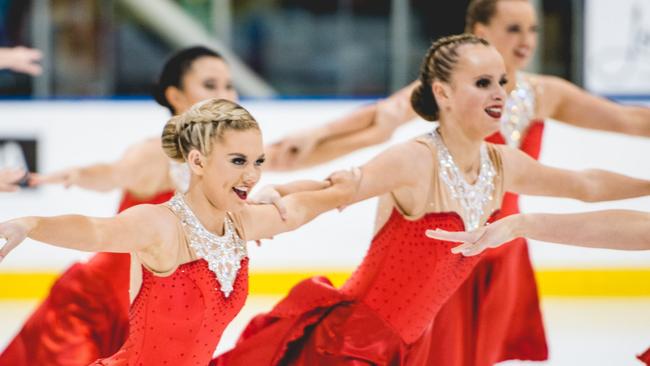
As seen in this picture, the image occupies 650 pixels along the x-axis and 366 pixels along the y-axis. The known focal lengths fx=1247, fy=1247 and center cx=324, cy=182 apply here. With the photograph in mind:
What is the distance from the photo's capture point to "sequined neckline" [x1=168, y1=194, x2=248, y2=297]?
10.1 ft

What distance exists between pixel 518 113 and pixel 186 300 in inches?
67.7

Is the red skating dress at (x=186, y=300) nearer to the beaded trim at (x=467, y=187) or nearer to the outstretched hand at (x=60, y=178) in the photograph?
the beaded trim at (x=467, y=187)

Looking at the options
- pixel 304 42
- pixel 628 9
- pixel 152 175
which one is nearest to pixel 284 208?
pixel 152 175

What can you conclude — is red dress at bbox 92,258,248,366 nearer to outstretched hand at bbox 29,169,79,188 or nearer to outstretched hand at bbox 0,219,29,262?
outstretched hand at bbox 0,219,29,262

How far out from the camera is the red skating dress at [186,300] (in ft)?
10.1

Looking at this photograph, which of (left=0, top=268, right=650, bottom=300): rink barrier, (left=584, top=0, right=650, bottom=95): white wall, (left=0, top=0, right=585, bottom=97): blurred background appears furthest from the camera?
(left=0, top=0, right=585, bottom=97): blurred background

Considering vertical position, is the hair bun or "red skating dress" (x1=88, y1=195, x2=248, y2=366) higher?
the hair bun

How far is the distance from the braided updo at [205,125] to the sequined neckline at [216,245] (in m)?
0.14

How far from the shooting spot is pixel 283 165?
4195 millimetres

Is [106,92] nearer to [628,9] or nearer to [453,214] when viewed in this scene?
[628,9]

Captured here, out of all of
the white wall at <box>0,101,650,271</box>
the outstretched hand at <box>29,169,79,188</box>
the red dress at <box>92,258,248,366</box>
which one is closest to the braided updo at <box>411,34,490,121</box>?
the red dress at <box>92,258,248,366</box>

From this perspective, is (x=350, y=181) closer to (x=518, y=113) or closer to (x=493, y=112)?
(x=493, y=112)

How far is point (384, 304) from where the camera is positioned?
3.56m

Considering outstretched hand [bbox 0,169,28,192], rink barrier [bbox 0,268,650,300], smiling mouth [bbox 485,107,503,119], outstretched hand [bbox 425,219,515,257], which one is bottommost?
rink barrier [bbox 0,268,650,300]
